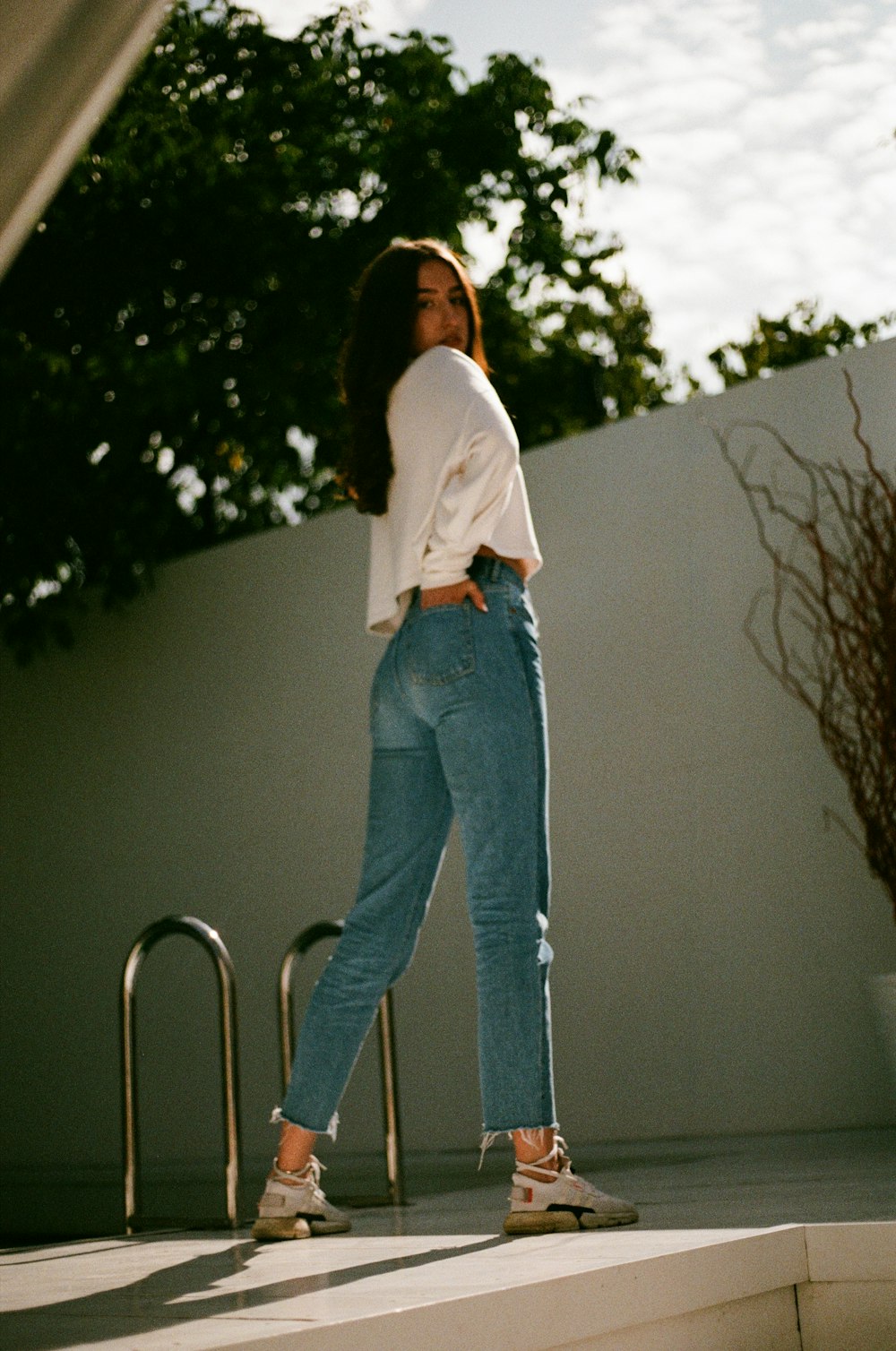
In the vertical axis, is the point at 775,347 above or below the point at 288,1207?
above

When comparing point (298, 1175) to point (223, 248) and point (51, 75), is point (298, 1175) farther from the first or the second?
point (223, 248)

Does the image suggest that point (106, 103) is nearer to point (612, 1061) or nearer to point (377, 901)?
point (377, 901)

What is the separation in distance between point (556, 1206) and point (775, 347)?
8.97 meters

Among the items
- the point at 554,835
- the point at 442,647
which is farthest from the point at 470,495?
the point at 554,835

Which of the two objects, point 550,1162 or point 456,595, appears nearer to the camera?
point 550,1162

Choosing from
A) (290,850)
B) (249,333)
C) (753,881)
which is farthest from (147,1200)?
(249,333)

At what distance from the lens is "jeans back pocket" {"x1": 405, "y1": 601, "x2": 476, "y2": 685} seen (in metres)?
2.23

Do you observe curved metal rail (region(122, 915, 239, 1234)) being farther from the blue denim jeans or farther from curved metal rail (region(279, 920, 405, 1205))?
the blue denim jeans

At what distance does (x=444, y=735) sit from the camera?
87.9 inches

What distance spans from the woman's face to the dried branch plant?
5.92 ft

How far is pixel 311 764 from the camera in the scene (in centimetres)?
554

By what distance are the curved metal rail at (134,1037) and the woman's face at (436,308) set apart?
129 centimetres

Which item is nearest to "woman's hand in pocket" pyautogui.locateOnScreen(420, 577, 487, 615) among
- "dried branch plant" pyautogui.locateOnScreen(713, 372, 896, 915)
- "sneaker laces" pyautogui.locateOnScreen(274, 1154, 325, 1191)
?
"sneaker laces" pyautogui.locateOnScreen(274, 1154, 325, 1191)

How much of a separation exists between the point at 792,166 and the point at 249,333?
105 inches
